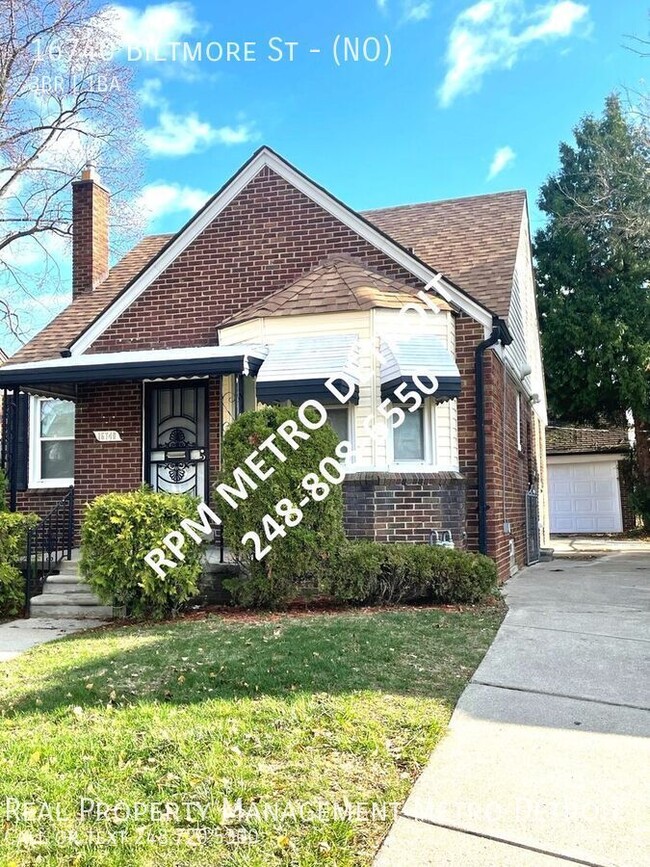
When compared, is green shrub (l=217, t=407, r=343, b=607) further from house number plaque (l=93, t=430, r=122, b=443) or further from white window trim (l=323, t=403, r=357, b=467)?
house number plaque (l=93, t=430, r=122, b=443)

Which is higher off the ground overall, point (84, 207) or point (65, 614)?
point (84, 207)

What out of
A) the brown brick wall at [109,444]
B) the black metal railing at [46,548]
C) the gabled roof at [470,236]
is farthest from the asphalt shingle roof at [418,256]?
the black metal railing at [46,548]

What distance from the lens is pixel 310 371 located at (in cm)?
880

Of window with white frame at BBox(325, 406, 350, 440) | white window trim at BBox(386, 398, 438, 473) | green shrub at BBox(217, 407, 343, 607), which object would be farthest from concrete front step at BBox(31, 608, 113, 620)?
white window trim at BBox(386, 398, 438, 473)

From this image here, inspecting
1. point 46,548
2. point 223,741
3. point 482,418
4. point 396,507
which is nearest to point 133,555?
point 46,548

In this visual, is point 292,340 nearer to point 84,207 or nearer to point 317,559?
point 317,559

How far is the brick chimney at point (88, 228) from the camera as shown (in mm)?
13414

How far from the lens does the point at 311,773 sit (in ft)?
10.9

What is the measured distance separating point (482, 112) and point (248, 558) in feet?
27.4

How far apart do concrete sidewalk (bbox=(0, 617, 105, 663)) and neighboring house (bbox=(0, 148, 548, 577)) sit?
2.04m

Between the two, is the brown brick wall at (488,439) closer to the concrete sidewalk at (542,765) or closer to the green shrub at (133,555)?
the concrete sidewalk at (542,765)

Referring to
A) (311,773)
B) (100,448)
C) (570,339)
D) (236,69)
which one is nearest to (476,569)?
(311,773)

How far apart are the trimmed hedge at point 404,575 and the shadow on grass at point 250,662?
0.66m

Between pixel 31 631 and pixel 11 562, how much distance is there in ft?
4.98
